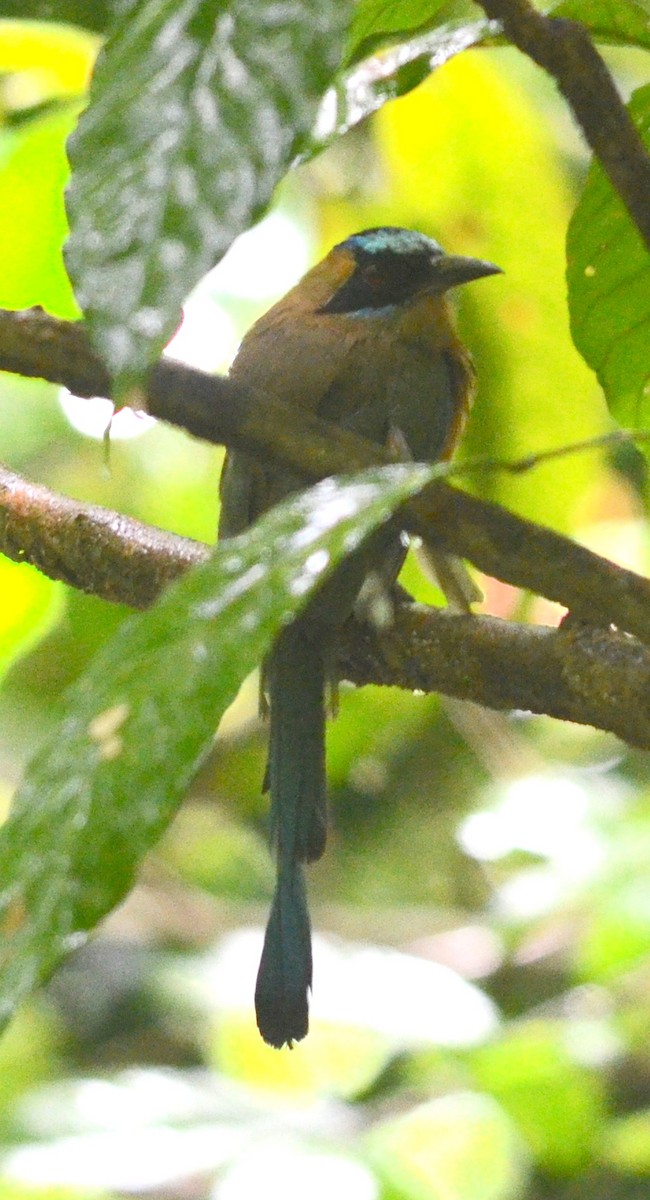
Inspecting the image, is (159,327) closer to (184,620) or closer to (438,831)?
(184,620)

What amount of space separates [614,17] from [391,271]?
4.03ft

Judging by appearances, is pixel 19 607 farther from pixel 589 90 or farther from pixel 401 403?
pixel 589 90

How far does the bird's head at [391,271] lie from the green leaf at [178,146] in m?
1.46

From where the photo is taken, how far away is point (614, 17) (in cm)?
111

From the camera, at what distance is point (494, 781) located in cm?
364

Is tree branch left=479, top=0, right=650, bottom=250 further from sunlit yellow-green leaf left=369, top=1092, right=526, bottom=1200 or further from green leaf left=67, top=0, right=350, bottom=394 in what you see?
sunlit yellow-green leaf left=369, top=1092, right=526, bottom=1200

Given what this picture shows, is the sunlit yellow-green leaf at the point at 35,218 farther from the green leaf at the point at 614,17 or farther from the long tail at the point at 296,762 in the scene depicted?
the green leaf at the point at 614,17

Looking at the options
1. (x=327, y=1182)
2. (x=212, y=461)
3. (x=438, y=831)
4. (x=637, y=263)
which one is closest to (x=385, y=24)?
(x=637, y=263)

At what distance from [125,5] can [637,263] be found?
542 mm

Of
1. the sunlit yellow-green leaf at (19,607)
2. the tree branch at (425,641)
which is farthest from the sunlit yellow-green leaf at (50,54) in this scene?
the tree branch at (425,641)

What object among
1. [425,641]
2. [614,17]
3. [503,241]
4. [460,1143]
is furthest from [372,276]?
[460,1143]

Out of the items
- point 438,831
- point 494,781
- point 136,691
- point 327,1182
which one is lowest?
point 438,831

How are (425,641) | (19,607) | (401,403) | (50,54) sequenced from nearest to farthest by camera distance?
1. (425,641)
2. (401,403)
3. (19,607)
4. (50,54)

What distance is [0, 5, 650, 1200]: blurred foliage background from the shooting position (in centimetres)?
233
